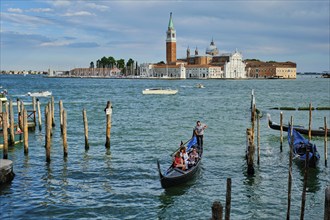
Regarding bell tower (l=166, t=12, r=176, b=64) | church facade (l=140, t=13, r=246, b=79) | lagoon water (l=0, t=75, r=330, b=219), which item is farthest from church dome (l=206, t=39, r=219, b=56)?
lagoon water (l=0, t=75, r=330, b=219)

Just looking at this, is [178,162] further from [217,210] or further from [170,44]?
[170,44]

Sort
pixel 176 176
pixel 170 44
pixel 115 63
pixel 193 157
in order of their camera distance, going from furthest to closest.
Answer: pixel 115 63 < pixel 170 44 < pixel 193 157 < pixel 176 176

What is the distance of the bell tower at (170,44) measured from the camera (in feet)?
426

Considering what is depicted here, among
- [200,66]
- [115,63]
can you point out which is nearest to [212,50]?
[200,66]

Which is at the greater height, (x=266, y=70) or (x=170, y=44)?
(x=170, y=44)

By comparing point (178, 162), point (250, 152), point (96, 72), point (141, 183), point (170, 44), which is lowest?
point (141, 183)

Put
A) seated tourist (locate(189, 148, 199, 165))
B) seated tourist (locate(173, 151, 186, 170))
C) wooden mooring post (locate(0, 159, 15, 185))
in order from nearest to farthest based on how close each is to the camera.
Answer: wooden mooring post (locate(0, 159, 15, 185))
seated tourist (locate(173, 151, 186, 170))
seated tourist (locate(189, 148, 199, 165))

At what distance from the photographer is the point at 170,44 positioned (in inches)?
5187

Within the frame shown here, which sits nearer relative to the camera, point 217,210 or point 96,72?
point 217,210

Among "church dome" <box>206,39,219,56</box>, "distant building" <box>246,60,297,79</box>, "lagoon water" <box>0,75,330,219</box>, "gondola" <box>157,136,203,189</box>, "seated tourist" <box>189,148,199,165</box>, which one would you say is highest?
"church dome" <box>206,39,219,56</box>

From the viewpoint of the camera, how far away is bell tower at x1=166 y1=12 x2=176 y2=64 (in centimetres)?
12975

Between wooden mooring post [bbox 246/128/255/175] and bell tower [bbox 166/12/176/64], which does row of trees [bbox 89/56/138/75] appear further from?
wooden mooring post [bbox 246/128/255/175]

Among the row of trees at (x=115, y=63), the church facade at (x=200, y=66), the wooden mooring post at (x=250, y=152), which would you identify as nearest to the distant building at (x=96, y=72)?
the row of trees at (x=115, y=63)

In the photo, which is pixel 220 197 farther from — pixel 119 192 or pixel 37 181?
pixel 37 181
